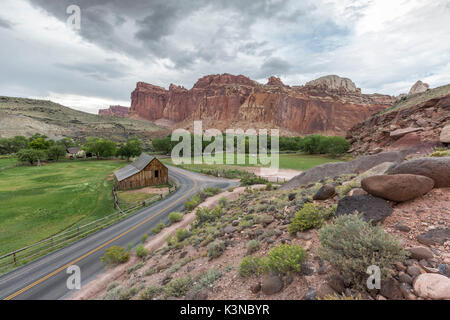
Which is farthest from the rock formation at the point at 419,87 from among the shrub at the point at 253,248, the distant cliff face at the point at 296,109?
the shrub at the point at 253,248

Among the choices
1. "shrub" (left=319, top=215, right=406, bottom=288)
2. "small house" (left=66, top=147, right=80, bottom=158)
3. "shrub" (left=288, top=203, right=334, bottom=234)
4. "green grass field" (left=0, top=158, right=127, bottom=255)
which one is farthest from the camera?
"small house" (left=66, top=147, right=80, bottom=158)

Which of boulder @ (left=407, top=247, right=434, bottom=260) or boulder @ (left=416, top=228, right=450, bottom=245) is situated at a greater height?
boulder @ (left=416, top=228, right=450, bottom=245)

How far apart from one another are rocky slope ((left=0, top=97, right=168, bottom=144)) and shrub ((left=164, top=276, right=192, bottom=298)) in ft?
356

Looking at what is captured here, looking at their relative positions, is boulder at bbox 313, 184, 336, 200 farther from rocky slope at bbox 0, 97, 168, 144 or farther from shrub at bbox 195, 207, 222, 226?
rocky slope at bbox 0, 97, 168, 144

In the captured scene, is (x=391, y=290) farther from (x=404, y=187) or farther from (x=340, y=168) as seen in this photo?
(x=340, y=168)

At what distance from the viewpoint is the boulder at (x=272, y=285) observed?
12.8 ft

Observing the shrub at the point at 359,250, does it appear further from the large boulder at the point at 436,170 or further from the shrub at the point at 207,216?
the shrub at the point at 207,216

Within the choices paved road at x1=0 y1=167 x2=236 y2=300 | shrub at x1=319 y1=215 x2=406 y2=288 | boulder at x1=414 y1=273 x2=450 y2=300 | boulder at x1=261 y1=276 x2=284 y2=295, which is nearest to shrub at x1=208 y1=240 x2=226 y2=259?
boulder at x1=261 y1=276 x2=284 y2=295

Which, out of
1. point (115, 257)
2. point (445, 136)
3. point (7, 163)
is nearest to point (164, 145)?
point (7, 163)

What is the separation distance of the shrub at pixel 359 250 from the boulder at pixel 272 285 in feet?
3.84

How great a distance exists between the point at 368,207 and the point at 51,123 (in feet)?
483

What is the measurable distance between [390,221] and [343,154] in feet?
206

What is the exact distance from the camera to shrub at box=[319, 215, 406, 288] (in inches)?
126
